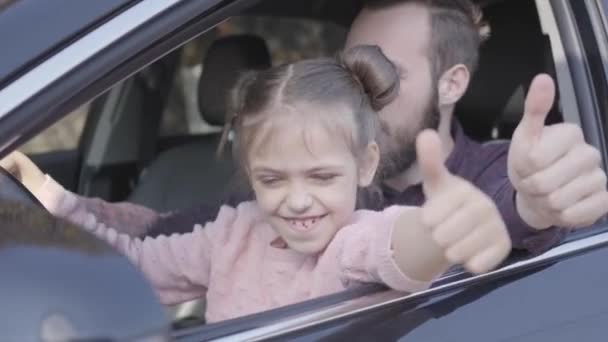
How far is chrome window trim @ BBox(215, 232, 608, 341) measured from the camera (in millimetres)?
1881

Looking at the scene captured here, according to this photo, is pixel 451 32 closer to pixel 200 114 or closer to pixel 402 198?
pixel 402 198

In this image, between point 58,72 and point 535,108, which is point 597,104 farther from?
Answer: point 58,72

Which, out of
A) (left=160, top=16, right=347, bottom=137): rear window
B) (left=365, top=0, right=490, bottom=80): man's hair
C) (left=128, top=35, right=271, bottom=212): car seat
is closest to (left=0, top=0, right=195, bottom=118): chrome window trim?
(left=365, top=0, right=490, bottom=80): man's hair

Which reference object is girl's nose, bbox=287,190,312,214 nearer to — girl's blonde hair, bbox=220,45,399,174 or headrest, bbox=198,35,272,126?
girl's blonde hair, bbox=220,45,399,174

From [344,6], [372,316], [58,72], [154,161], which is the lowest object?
[372,316]

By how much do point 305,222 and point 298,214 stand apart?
0.02 meters

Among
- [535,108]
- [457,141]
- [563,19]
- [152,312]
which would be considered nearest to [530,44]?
[457,141]

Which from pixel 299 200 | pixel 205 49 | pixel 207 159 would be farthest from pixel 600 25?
pixel 205 49

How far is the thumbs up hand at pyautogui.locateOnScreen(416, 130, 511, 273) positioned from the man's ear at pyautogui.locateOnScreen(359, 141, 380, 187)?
52 cm

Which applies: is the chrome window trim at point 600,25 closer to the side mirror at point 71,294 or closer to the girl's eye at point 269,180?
the girl's eye at point 269,180

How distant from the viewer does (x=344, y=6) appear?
3863 mm

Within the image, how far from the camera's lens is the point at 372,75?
235 centimetres

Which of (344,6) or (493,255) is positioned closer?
(493,255)

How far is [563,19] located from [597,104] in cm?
19
